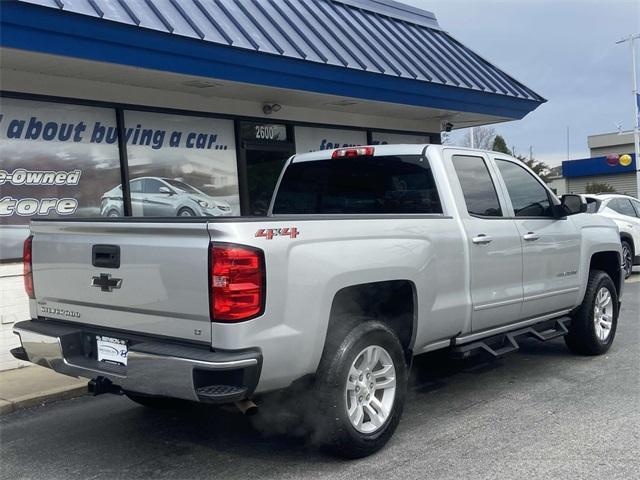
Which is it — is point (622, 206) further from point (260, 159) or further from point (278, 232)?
point (278, 232)

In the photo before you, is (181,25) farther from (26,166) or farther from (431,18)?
(431,18)

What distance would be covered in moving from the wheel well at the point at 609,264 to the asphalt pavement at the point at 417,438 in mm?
1200

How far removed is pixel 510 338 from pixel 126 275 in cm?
318

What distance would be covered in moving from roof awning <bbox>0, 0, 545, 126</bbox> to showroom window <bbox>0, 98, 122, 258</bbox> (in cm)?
127

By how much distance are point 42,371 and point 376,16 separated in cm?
754

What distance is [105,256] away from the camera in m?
4.05

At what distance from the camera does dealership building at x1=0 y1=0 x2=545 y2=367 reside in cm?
688

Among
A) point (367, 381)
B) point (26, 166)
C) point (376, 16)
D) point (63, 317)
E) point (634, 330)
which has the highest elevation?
point (376, 16)

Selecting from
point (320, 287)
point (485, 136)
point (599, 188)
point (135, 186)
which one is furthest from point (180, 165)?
point (485, 136)

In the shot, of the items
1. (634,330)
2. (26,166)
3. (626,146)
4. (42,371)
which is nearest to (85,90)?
(26,166)

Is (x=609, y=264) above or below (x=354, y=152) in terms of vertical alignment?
below

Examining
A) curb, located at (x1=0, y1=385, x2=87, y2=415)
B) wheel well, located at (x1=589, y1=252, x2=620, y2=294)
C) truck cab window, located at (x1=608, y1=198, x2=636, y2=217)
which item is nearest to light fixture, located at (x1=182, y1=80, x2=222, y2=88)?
curb, located at (x1=0, y1=385, x2=87, y2=415)

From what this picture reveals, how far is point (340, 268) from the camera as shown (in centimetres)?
400

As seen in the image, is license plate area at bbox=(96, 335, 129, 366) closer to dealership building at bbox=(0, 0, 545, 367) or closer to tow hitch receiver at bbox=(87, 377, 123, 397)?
tow hitch receiver at bbox=(87, 377, 123, 397)
